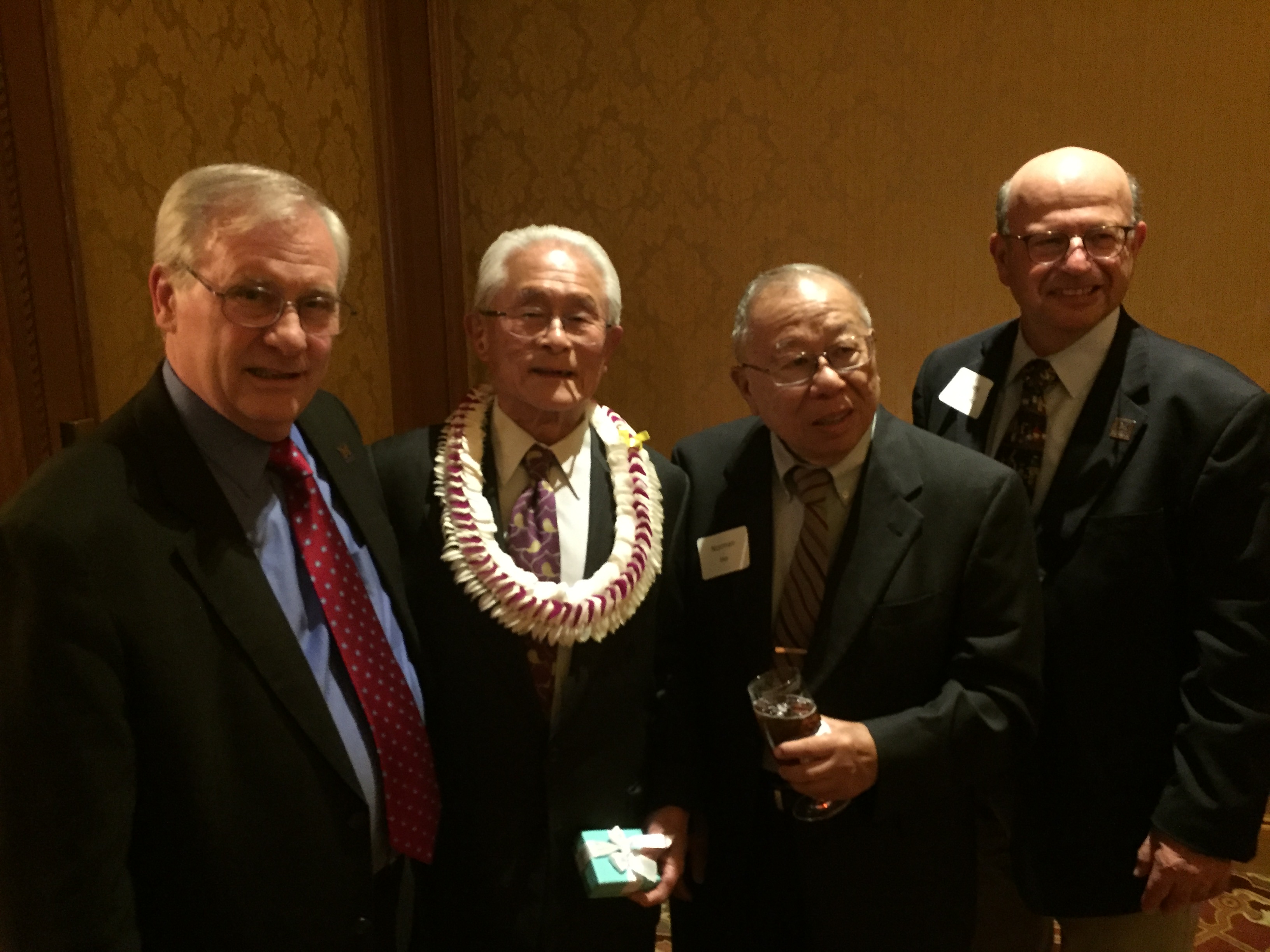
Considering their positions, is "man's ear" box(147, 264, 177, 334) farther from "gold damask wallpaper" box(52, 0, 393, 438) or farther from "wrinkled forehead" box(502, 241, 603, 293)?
"gold damask wallpaper" box(52, 0, 393, 438)

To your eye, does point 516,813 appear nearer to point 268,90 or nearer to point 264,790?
point 264,790

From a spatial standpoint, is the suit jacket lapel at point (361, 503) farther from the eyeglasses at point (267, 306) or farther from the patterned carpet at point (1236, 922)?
the patterned carpet at point (1236, 922)

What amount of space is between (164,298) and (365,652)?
2.18ft

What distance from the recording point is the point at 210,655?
4.51 feet

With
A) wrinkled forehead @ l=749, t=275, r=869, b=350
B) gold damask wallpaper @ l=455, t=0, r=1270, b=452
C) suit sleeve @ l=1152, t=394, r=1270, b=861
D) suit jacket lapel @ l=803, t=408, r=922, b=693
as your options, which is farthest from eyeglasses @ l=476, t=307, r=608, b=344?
gold damask wallpaper @ l=455, t=0, r=1270, b=452

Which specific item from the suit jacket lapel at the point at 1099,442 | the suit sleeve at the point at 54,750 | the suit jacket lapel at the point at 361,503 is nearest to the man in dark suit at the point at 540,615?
the suit jacket lapel at the point at 361,503

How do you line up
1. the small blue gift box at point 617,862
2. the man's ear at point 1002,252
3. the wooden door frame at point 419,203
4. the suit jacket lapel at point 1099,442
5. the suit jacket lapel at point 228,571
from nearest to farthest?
the suit jacket lapel at point 228,571
the small blue gift box at point 617,862
the suit jacket lapel at point 1099,442
the man's ear at point 1002,252
the wooden door frame at point 419,203

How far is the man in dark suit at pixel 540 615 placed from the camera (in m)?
1.82

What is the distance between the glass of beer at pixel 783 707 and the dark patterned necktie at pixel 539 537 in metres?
0.46

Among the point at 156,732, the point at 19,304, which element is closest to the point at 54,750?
the point at 156,732

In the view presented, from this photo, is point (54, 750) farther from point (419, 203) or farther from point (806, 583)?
point (419, 203)

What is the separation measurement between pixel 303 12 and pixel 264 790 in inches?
107

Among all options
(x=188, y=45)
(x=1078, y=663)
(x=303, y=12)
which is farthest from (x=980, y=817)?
(x=303, y=12)

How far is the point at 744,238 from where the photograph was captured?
3930 millimetres
